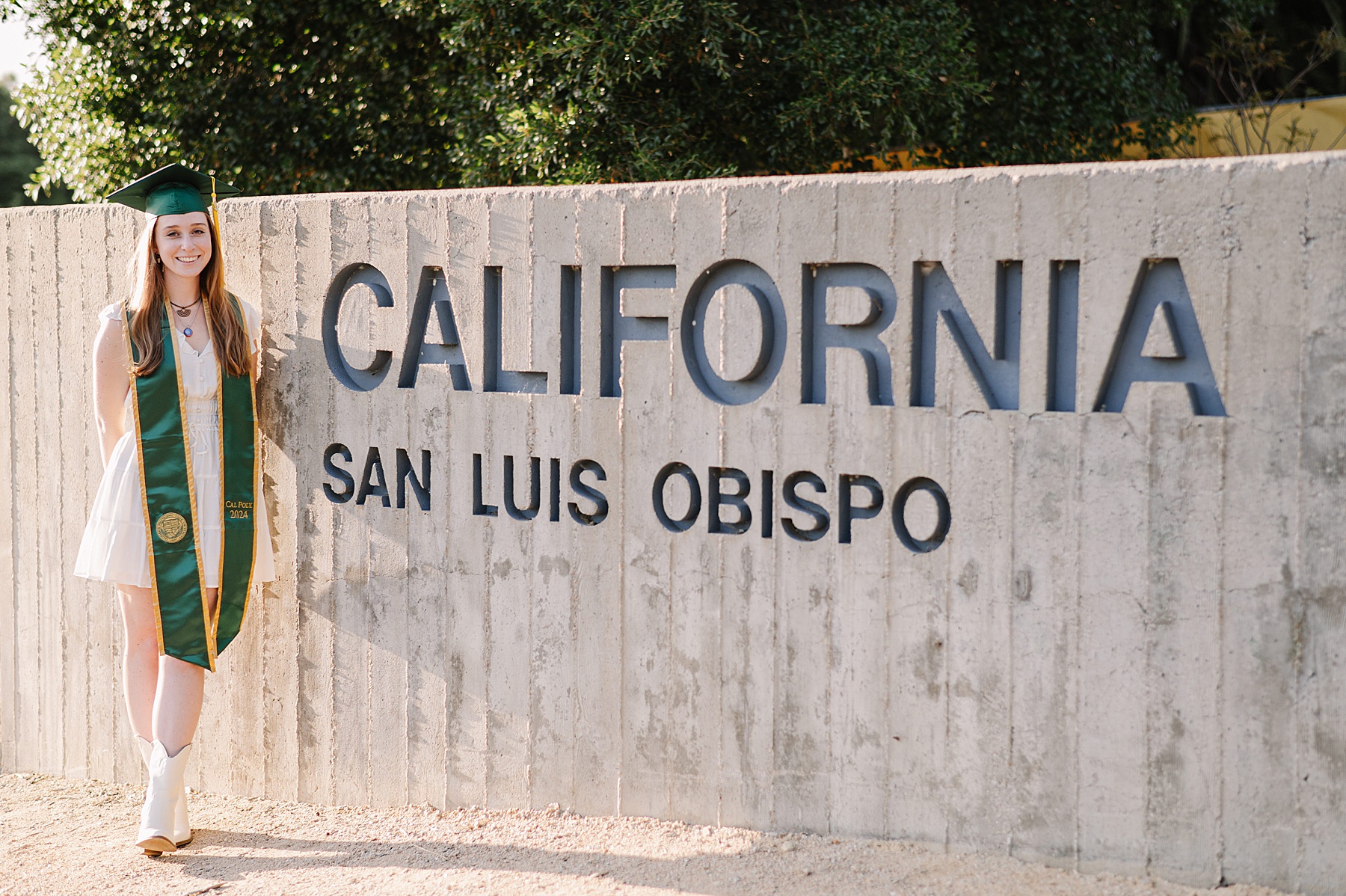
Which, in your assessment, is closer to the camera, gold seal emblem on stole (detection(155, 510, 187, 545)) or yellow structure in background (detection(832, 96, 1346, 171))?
gold seal emblem on stole (detection(155, 510, 187, 545))

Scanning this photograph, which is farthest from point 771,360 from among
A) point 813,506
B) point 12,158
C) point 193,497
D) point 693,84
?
point 12,158

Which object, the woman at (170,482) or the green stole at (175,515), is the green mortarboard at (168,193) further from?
the green stole at (175,515)

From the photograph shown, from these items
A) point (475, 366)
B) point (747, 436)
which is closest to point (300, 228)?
point (475, 366)

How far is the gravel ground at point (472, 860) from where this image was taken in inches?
120

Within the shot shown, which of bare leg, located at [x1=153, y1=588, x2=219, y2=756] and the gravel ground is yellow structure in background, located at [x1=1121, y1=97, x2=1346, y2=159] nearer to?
the gravel ground

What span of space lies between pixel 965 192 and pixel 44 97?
708 cm

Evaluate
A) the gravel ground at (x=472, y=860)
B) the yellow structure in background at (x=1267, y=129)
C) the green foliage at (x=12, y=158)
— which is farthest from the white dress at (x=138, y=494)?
the green foliage at (x=12, y=158)

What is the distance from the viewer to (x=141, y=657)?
3666mm

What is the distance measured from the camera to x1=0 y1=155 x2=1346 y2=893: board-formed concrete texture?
2840 mm

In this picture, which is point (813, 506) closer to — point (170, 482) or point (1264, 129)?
point (170, 482)

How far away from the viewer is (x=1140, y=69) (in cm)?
741

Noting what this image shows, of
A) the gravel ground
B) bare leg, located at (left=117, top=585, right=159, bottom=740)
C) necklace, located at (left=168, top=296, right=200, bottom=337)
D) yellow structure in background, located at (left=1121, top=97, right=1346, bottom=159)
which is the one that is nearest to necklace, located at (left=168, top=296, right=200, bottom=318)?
necklace, located at (left=168, top=296, right=200, bottom=337)

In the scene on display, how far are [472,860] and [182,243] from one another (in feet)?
6.81

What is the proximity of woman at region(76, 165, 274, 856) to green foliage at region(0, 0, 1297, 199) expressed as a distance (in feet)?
9.16
